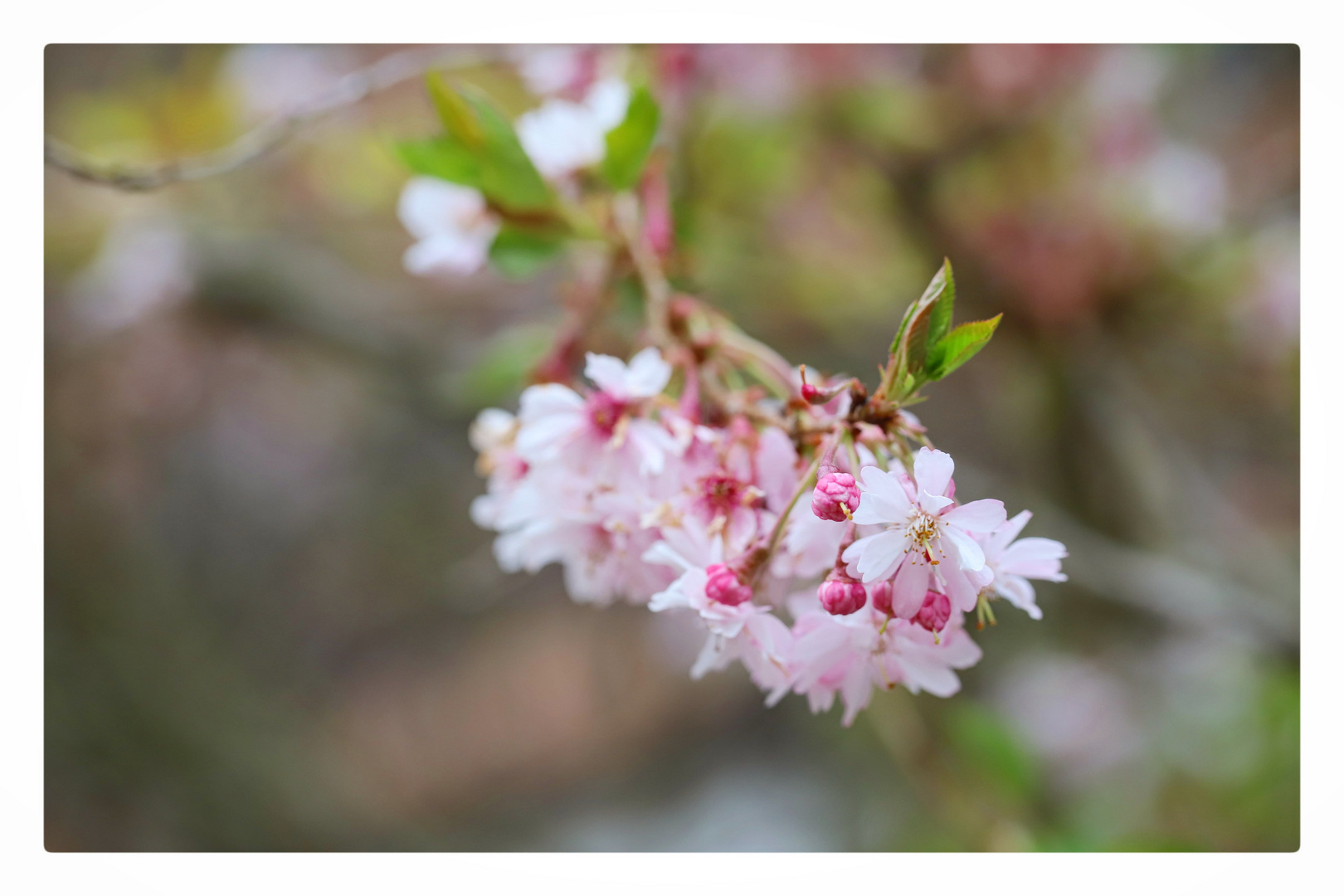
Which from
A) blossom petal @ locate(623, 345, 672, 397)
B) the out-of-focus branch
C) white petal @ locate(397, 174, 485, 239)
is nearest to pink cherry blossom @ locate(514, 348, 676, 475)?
blossom petal @ locate(623, 345, 672, 397)

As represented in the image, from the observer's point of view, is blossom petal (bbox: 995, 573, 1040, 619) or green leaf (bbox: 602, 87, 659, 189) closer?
blossom petal (bbox: 995, 573, 1040, 619)

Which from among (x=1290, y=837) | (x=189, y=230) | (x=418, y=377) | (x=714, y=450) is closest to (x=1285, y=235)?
(x=1290, y=837)

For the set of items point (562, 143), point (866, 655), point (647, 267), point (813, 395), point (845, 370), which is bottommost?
point (866, 655)

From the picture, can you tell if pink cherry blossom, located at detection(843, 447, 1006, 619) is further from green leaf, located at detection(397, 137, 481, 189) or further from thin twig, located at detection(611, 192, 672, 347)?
green leaf, located at detection(397, 137, 481, 189)

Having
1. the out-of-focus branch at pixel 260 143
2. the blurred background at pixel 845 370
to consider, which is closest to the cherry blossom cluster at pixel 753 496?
the out-of-focus branch at pixel 260 143

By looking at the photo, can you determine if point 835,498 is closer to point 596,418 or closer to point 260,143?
point 596,418

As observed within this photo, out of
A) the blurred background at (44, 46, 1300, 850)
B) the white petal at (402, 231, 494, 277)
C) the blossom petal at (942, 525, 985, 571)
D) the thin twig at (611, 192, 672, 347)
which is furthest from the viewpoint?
the blurred background at (44, 46, 1300, 850)

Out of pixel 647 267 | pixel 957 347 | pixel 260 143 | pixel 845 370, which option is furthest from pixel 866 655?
pixel 845 370

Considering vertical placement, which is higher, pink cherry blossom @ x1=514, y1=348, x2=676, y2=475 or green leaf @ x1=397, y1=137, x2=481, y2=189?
green leaf @ x1=397, y1=137, x2=481, y2=189
